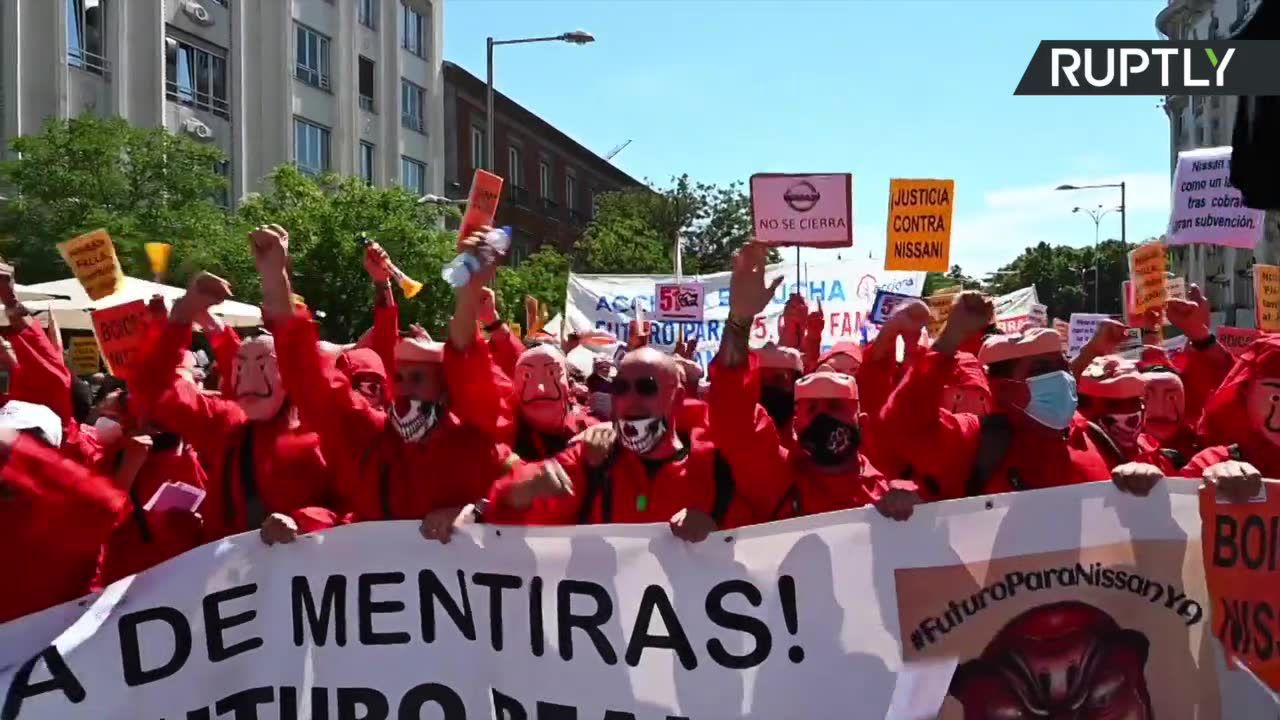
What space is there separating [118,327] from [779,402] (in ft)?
12.3

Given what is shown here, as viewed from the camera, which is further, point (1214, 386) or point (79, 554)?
point (1214, 386)

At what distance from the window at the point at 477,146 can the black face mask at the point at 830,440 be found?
3922 cm

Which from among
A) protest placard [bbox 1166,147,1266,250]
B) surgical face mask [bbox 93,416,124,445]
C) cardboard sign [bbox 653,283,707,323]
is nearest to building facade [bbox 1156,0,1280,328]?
cardboard sign [bbox 653,283,707,323]

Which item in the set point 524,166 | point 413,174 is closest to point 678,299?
point 413,174

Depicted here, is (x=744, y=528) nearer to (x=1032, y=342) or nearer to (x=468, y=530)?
(x=468, y=530)

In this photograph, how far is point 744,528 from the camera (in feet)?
11.7

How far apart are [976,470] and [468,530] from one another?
1.62 metres

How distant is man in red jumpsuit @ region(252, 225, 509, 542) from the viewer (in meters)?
3.94

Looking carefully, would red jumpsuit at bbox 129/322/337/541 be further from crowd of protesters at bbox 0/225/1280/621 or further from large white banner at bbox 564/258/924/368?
large white banner at bbox 564/258/924/368

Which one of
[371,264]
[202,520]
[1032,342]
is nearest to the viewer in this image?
[1032,342]

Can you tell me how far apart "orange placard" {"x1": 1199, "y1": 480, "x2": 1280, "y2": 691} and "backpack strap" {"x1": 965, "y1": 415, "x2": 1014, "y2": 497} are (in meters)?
0.71

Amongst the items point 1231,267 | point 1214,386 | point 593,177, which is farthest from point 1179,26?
point 1214,386

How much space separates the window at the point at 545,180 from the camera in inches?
1895

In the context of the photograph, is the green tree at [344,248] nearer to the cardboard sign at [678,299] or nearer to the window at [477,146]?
the cardboard sign at [678,299]
